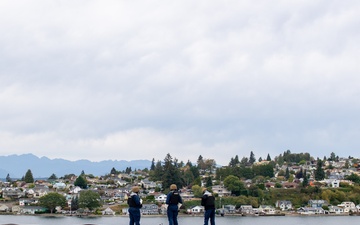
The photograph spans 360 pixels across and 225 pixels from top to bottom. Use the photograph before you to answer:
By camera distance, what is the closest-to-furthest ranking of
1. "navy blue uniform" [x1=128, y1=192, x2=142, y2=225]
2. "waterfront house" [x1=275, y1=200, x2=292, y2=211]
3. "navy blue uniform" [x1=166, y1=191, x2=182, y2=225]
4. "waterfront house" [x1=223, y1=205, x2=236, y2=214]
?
"navy blue uniform" [x1=128, y1=192, x2=142, y2=225]
"navy blue uniform" [x1=166, y1=191, x2=182, y2=225]
"waterfront house" [x1=223, y1=205, x2=236, y2=214]
"waterfront house" [x1=275, y1=200, x2=292, y2=211]

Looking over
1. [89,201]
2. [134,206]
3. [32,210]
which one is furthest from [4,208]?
[134,206]

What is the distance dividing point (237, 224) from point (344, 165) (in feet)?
406

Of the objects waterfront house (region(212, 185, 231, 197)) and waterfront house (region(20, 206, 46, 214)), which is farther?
waterfront house (region(212, 185, 231, 197))

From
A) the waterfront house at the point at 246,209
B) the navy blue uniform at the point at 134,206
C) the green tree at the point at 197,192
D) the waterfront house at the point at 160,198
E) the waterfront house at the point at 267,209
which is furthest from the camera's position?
the green tree at the point at 197,192

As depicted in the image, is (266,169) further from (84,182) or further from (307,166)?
(84,182)

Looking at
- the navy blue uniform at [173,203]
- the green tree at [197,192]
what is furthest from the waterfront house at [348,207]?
the navy blue uniform at [173,203]

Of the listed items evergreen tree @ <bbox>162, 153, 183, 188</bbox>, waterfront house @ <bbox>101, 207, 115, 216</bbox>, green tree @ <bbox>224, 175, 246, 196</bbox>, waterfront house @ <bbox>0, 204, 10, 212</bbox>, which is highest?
evergreen tree @ <bbox>162, 153, 183, 188</bbox>

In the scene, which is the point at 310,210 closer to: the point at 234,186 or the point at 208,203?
the point at 234,186

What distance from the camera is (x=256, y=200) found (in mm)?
115938

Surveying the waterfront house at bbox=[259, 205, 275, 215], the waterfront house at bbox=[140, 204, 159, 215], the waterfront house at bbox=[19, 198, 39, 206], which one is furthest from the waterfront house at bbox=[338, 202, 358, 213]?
the waterfront house at bbox=[19, 198, 39, 206]

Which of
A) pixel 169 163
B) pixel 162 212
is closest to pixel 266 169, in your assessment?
pixel 169 163

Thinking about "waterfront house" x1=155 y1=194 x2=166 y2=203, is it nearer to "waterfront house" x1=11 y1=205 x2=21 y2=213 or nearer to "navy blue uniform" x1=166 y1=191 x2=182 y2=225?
"waterfront house" x1=11 y1=205 x2=21 y2=213

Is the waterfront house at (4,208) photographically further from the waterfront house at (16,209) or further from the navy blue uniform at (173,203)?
the navy blue uniform at (173,203)

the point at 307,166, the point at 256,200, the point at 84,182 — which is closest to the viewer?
the point at 256,200
